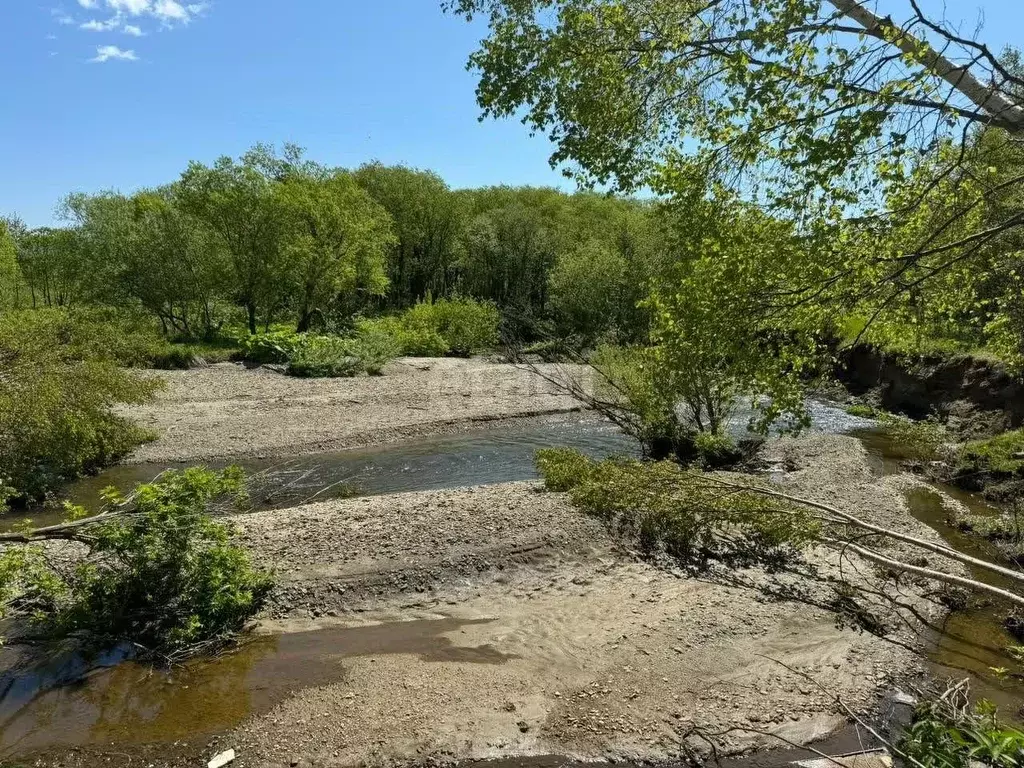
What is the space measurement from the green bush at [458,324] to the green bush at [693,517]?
2939 centimetres

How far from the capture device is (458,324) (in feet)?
136

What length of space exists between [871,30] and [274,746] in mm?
8531

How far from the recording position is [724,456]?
673 inches

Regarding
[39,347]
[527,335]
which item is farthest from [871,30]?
[527,335]

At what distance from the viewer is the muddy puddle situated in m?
6.73

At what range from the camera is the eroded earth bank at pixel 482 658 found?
6582 millimetres

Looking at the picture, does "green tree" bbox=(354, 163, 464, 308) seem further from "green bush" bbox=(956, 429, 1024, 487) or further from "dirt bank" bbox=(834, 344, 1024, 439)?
"green bush" bbox=(956, 429, 1024, 487)

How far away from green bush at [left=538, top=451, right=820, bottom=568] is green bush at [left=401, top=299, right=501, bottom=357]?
2939 centimetres

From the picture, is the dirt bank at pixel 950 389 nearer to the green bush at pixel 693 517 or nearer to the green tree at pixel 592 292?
the green bush at pixel 693 517

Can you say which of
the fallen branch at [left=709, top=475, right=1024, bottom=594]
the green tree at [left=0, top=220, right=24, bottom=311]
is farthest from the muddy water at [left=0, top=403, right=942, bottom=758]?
the green tree at [left=0, top=220, right=24, bottom=311]

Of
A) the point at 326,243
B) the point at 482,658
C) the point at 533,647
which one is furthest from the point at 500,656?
the point at 326,243

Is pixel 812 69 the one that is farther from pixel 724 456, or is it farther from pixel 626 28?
pixel 724 456

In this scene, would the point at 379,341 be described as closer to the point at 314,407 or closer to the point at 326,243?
the point at 326,243

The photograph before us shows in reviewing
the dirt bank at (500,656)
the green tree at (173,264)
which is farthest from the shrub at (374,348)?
the dirt bank at (500,656)
